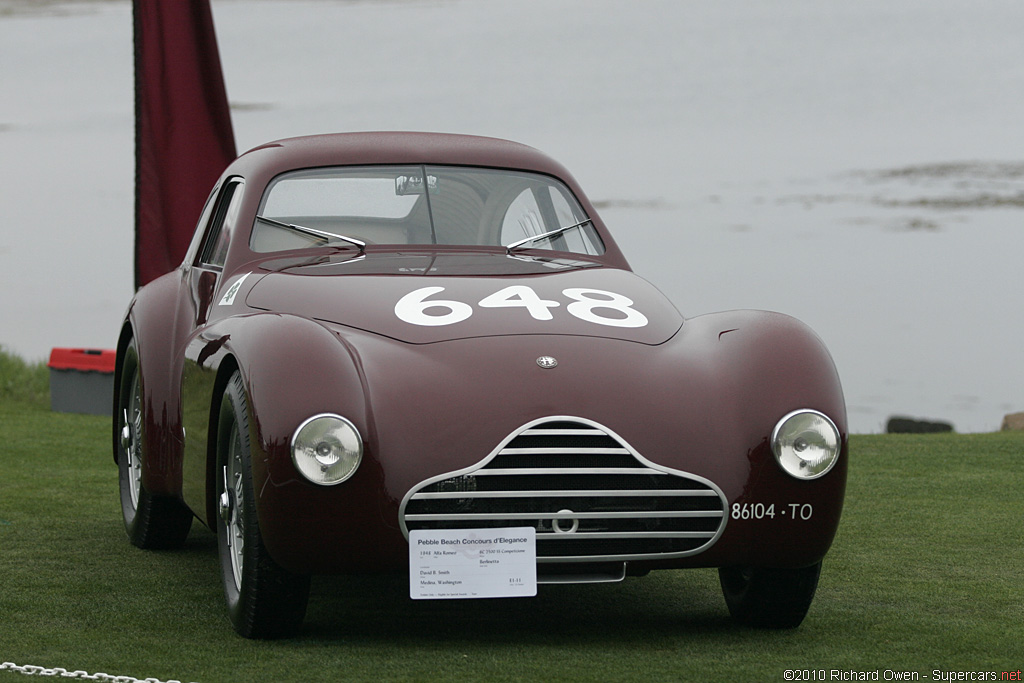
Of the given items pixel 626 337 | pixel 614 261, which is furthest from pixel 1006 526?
pixel 626 337

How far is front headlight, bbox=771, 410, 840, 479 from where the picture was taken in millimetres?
4109

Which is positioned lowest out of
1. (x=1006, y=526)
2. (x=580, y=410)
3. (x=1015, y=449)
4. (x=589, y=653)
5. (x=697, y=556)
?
(x=1015, y=449)

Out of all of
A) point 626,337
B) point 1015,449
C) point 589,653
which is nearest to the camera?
point 589,653

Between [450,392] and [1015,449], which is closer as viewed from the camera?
[450,392]

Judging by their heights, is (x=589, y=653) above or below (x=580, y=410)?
below

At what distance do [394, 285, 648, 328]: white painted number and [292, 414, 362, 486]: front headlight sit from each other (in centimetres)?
54

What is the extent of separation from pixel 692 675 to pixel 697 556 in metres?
0.38

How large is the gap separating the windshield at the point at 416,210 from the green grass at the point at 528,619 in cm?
131

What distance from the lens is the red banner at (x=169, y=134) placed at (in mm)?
12234

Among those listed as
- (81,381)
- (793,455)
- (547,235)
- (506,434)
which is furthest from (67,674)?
(81,381)

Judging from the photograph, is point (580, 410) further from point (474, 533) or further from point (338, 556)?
point (338, 556)

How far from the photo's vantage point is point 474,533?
3912 mm

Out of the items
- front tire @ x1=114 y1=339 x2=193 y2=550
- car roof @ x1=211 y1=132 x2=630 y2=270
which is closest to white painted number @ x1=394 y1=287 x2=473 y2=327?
car roof @ x1=211 y1=132 x2=630 y2=270

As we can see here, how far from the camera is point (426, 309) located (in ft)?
14.6
